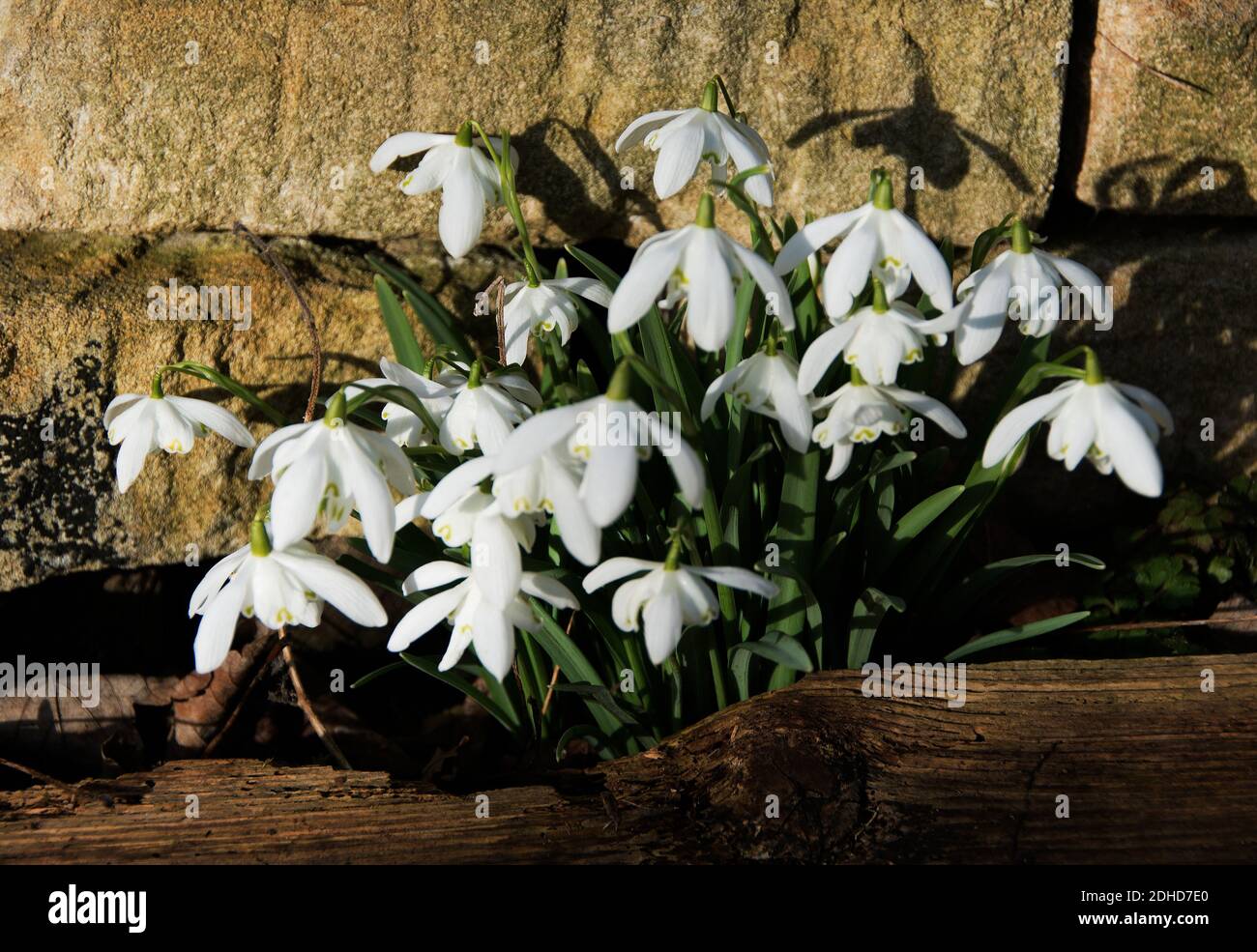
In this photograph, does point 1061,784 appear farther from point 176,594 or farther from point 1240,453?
point 176,594

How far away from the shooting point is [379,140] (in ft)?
6.06

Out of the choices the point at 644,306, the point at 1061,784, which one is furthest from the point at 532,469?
the point at 1061,784

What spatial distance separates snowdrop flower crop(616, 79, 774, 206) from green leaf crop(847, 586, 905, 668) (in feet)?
1.82

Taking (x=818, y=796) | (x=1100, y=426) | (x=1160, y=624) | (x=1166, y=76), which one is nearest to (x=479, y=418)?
(x=818, y=796)

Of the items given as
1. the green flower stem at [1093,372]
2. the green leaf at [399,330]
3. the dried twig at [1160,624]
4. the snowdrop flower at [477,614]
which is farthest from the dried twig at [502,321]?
the dried twig at [1160,624]

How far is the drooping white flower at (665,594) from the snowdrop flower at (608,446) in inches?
5.2

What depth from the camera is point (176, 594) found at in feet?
6.79

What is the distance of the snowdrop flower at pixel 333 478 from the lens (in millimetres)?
1186

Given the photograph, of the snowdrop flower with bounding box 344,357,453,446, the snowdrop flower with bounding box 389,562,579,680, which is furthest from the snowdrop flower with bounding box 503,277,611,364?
the snowdrop flower with bounding box 389,562,579,680

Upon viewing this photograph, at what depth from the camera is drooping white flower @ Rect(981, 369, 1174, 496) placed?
3.94 ft

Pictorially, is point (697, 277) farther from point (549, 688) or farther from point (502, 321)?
point (549, 688)

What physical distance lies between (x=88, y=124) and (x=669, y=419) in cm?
120

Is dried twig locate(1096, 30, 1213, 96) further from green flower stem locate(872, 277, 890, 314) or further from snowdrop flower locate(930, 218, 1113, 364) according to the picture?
green flower stem locate(872, 277, 890, 314)

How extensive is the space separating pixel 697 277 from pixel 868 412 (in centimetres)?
29
